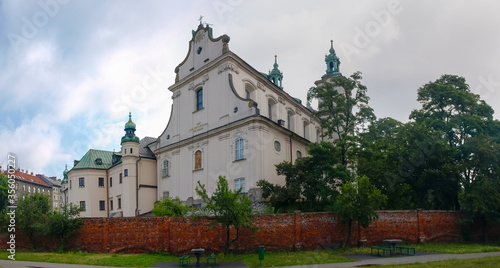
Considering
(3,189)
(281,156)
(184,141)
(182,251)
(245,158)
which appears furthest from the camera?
(3,189)

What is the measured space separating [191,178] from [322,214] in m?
16.2

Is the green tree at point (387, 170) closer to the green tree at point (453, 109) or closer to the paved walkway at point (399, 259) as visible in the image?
the green tree at point (453, 109)

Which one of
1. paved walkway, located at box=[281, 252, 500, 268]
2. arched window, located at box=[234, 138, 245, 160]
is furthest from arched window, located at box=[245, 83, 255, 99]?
paved walkway, located at box=[281, 252, 500, 268]

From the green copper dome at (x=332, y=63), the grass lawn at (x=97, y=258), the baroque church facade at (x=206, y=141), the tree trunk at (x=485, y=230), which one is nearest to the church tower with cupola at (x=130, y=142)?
Answer: the baroque church facade at (x=206, y=141)

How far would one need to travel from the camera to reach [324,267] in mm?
17469

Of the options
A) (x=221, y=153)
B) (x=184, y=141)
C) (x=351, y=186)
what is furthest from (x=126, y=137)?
(x=351, y=186)

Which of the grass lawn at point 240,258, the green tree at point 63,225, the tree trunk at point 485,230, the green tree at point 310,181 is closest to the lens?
the grass lawn at point 240,258

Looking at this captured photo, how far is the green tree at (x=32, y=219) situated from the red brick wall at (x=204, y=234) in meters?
0.64

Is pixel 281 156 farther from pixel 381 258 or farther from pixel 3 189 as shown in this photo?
pixel 3 189

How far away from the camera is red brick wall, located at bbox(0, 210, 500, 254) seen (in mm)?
21547

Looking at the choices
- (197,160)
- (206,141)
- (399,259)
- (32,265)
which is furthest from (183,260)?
(197,160)

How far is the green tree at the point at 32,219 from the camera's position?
22.4 m

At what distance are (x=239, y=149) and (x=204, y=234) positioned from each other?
12312 millimetres

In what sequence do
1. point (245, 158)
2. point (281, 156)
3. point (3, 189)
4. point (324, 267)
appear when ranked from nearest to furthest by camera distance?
point (324, 267) < point (245, 158) < point (281, 156) < point (3, 189)
